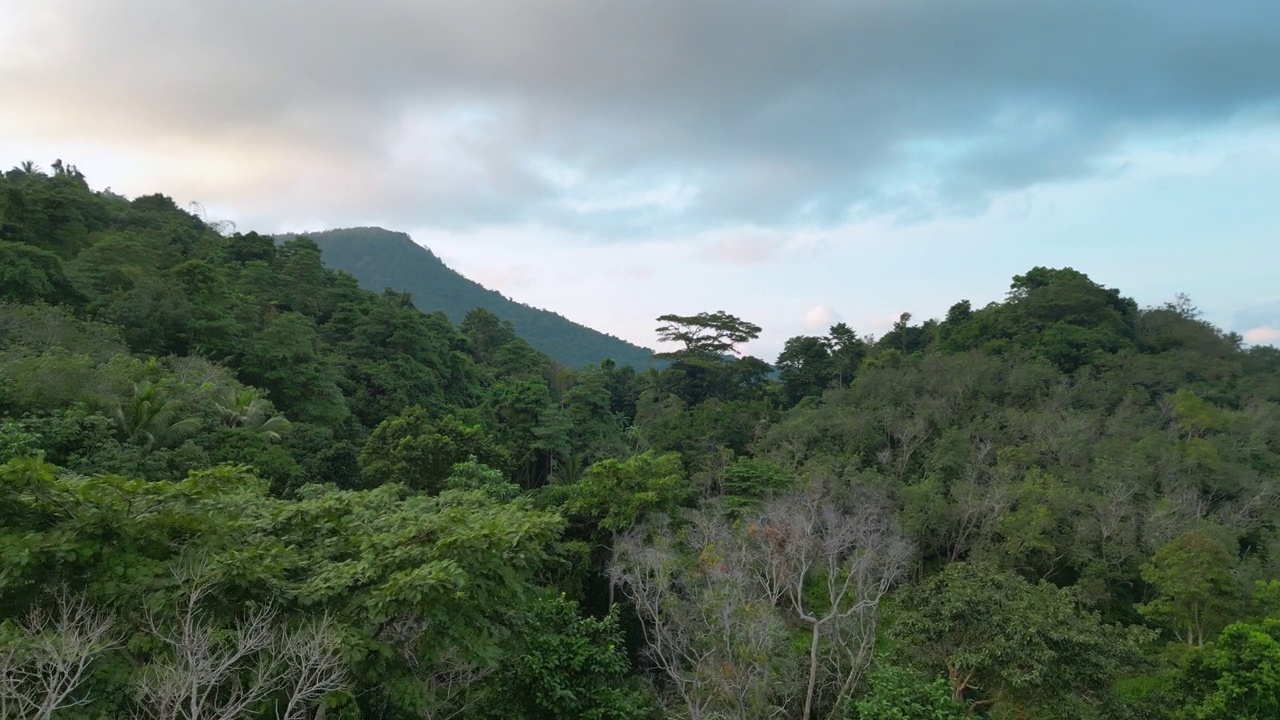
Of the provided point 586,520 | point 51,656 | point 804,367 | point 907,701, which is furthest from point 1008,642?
point 804,367

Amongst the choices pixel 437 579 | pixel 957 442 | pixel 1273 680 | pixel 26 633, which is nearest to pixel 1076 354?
pixel 957 442

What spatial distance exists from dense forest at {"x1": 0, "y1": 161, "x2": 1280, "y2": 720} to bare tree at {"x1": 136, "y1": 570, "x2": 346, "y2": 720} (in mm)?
46

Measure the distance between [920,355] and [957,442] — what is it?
36.0 ft

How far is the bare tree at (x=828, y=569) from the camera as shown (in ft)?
32.8

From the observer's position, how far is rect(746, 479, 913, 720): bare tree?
10000 mm

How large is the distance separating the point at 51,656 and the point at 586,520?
1065cm

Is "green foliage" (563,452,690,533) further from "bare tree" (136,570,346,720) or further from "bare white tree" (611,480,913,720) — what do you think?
"bare tree" (136,570,346,720)

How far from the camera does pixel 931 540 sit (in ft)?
56.7

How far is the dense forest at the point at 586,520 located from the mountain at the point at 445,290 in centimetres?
5562

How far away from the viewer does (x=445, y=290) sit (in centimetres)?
9262

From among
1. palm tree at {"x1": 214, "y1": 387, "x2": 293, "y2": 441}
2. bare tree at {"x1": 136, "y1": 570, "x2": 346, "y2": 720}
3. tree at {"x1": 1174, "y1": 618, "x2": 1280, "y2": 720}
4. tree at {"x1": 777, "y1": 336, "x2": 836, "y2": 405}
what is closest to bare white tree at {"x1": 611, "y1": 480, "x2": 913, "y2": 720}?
tree at {"x1": 1174, "y1": 618, "x2": 1280, "y2": 720}

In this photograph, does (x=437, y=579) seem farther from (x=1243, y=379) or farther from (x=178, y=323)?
(x=1243, y=379)

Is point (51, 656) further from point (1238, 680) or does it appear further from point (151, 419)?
point (1238, 680)

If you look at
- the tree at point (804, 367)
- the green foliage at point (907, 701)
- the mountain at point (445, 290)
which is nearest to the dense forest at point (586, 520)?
the green foliage at point (907, 701)
